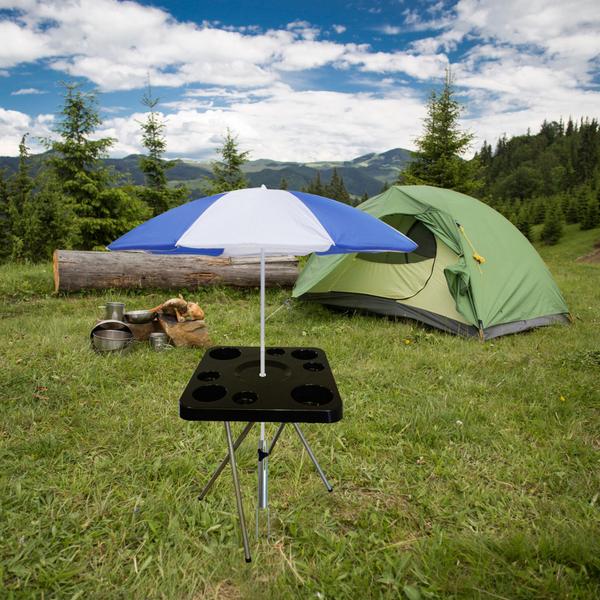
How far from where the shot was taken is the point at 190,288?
25.7 ft

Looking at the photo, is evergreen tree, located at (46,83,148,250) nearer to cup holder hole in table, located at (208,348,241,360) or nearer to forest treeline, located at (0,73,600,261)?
forest treeline, located at (0,73,600,261)

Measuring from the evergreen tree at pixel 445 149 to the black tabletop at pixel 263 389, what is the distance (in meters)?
14.9

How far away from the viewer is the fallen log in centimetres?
726

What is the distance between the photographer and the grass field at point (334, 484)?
2.12 metres

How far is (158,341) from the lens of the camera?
4.91m

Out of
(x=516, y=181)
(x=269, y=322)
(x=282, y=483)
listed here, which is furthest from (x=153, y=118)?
(x=516, y=181)

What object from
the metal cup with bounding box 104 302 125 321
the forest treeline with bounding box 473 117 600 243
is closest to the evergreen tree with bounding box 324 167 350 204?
the forest treeline with bounding box 473 117 600 243

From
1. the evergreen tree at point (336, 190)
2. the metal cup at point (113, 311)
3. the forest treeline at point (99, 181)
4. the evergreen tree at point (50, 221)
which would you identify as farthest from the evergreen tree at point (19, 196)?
the evergreen tree at point (336, 190)

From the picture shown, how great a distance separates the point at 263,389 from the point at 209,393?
0.85 ft

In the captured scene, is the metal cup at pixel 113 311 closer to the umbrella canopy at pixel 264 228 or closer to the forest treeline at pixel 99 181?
the umbrella canopy at pixel 264 228

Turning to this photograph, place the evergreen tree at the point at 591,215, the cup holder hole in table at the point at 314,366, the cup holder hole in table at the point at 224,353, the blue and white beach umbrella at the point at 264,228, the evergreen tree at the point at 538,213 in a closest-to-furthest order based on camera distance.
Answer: the blue and white beach umbrella at the point at 264,228 → the cup holder hole in table at the point at 314,366 → the cup holder hole in table at the point at 224,353 → the evergreen tree at the point at 591,215 → the evergreen tree at the point at 538,213

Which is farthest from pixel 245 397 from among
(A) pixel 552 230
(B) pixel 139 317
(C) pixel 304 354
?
(A) pixel 552 230

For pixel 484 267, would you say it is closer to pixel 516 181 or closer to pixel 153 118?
pixel 153 118

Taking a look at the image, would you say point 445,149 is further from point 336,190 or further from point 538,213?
point 336,190
